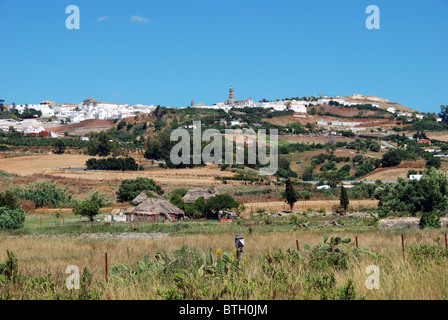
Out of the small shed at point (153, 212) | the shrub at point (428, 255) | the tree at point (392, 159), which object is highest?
the tree at point (392, 159)

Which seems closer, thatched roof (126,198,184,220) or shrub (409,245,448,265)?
shrub (409,245,448,265)

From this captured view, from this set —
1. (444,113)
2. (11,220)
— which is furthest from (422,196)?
(444,113)

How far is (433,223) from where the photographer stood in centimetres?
2116

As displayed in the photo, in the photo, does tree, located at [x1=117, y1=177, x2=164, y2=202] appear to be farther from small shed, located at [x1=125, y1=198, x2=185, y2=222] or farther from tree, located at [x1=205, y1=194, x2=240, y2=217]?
small shed, located at [x1=125, y1=198, x2=185, y2=222]

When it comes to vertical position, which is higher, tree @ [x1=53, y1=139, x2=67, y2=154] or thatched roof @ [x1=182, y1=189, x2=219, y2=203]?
tree @ [x1=53, y1=139, x2=67, y2=154]

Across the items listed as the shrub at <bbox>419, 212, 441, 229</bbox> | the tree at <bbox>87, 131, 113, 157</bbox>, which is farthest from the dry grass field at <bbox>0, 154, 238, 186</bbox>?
the shrub at <bbox>419, 212, 441, 229</bbox>

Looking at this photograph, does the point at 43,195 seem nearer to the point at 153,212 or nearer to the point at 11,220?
the point at 153,212

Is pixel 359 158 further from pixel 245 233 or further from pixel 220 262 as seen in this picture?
pixel 220 262

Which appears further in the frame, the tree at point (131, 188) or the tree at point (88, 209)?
the tree at point (131, 188)

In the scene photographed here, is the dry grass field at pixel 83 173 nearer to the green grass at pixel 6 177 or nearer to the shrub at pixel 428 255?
the green grass at pixel 6 177

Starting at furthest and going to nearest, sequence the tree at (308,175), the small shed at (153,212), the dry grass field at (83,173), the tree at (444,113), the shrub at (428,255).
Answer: the tree at (444,113) → the tree at (308,175) → the dry grass field at (83,173) → the small shed at (153,212) → the shrub at (428,255)

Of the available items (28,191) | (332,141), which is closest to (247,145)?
(332,141)

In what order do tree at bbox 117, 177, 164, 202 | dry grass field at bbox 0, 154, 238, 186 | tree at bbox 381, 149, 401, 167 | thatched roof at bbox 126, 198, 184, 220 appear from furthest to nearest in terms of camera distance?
tree at bbox 381, 149, 401, 167, dry grass field at bbox 0, 154, 238, 186, tree at bbox 117, 177, 164, 202, thatched roof at bbox 126, 198, 184, 220

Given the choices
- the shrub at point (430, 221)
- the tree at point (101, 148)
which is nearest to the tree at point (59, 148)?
the tree at point (101, 148)
